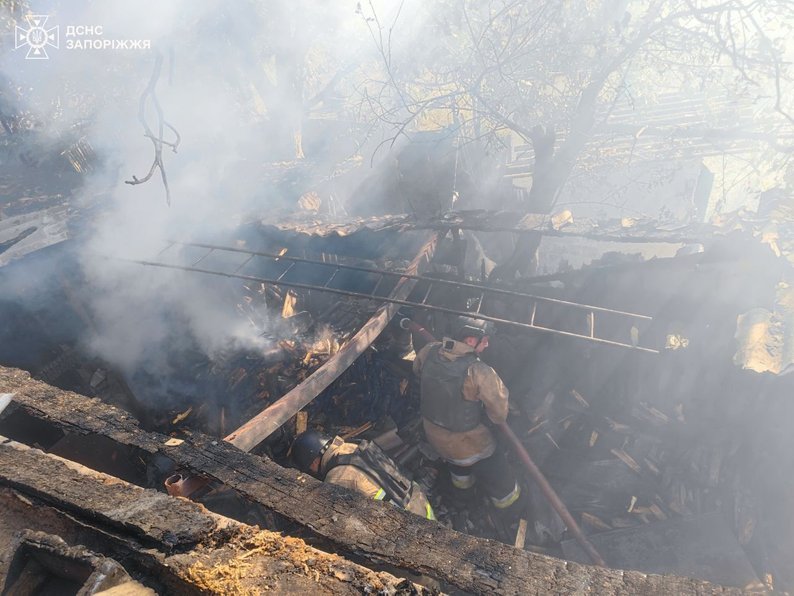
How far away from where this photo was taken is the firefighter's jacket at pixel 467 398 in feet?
17.6

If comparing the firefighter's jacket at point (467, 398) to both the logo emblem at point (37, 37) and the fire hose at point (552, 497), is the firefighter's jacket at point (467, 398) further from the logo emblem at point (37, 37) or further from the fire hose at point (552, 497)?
the logo emblem at point (37, 37)

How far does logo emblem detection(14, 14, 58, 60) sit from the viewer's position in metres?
13.6

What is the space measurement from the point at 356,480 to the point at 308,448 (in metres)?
1.03

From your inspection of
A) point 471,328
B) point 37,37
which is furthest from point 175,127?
point 471,328

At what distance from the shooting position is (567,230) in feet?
22.4

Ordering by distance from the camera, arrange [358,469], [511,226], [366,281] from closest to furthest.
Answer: [358,469] → [511,226] → [366,281]

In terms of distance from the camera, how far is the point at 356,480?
470 cm

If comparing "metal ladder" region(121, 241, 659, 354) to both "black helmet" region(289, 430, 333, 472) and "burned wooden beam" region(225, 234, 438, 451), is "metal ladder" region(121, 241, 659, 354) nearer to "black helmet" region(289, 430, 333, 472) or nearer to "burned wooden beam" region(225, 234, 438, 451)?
"burned wooden beam" region(225, 234, 438, 451)

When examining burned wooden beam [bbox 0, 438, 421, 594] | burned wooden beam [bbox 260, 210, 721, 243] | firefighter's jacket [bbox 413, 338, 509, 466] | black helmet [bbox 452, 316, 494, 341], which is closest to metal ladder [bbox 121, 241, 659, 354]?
black helmet [bbox 452, 316, 494, 341]

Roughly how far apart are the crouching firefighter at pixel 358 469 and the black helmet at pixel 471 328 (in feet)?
6.56

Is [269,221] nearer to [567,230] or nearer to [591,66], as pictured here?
[567,230]

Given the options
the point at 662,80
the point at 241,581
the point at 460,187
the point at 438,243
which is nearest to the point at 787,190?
the point at 662,80

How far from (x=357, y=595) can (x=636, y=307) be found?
19.6 feet

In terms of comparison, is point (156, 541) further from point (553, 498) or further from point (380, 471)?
point (553, 498)
